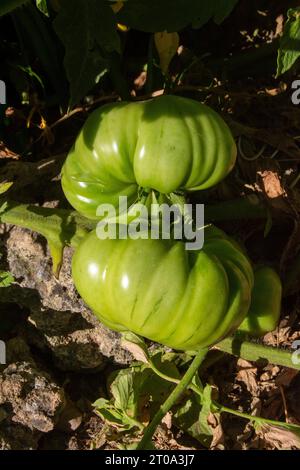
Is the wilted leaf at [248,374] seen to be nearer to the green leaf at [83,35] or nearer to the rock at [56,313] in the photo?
the rock at [56,313]

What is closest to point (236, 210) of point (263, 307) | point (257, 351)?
point (263, 307)

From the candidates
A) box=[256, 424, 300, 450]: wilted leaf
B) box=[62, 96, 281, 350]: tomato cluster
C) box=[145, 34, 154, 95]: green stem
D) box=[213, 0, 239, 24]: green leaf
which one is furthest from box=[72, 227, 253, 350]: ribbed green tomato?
box=[145, 34, 154, 95]: green stem

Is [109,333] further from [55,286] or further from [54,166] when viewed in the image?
[54,166]

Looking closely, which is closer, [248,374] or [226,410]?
[226,410]

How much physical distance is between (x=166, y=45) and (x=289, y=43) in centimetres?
54

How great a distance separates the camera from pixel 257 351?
1604 mm

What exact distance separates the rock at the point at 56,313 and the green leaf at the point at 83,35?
0.50 meters

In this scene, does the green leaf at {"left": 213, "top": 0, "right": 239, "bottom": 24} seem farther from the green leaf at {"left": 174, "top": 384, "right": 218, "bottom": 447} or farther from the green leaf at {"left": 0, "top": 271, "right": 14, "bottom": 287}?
the green leaf at {"left": 174, "top": 384, "right": 218, "bottom": 447}

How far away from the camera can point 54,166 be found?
5.89 feet

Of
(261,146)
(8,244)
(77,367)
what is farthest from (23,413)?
(261,146)

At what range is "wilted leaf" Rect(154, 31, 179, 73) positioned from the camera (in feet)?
5.92

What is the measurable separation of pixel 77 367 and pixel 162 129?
0.86 metres

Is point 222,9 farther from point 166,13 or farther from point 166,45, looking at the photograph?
point 166,45

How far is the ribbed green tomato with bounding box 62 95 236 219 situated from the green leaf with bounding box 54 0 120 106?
0.11m
